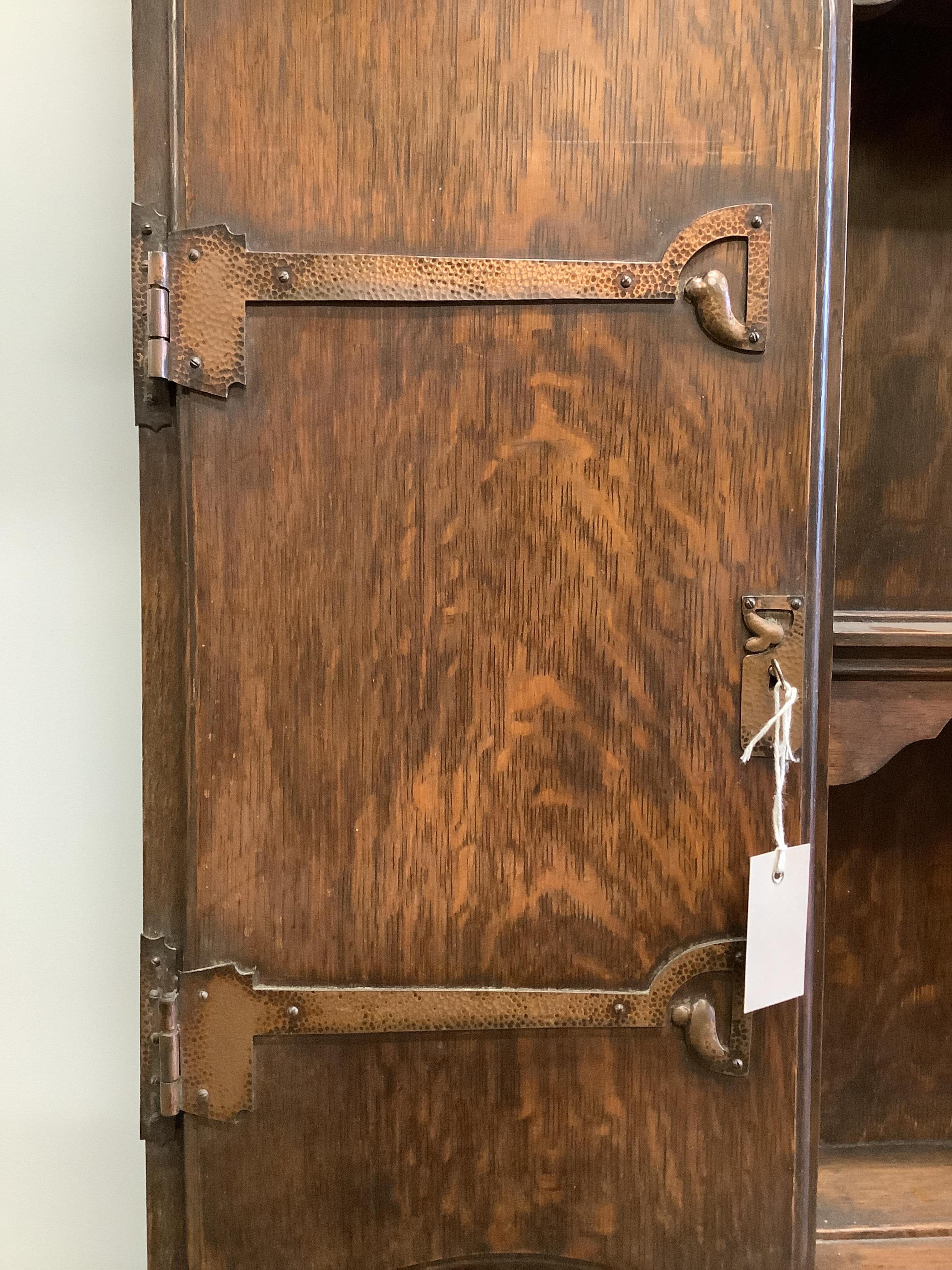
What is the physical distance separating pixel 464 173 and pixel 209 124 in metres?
0.18

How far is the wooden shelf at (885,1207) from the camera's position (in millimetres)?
690

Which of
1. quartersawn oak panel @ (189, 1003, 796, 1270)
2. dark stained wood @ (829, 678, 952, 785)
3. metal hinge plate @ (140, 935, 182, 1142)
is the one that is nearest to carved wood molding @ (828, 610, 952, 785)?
dark stained wood @ (829, 678, 952, 785)

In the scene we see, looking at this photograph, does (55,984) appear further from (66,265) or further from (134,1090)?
(66,265)

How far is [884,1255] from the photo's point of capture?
69 cm

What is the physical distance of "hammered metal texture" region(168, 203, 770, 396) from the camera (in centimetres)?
56

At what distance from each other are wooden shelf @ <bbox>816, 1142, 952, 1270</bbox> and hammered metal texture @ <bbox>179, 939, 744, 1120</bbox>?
0.25 metres

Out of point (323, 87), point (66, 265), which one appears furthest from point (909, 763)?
point (66, 265)

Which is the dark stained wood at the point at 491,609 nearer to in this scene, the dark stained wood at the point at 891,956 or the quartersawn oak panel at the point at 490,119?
the quartersawn oak panel at the point at 490,119

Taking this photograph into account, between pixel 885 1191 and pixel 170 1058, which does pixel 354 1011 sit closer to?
pixel 170 1058

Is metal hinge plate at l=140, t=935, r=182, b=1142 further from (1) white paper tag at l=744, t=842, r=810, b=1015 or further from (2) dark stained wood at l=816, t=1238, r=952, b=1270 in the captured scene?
(2) dark stained wood at l=816, t=1238, r=952, b=1270

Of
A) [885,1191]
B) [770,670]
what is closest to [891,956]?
[885,1191]

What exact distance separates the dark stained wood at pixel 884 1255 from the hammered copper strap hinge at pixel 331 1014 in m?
0.25

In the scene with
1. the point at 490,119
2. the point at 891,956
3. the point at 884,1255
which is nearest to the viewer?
the point at 490,119

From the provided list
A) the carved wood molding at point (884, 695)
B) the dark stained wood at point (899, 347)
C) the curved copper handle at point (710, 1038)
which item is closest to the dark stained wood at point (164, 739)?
the curved copper handle at point (710, 1038)
